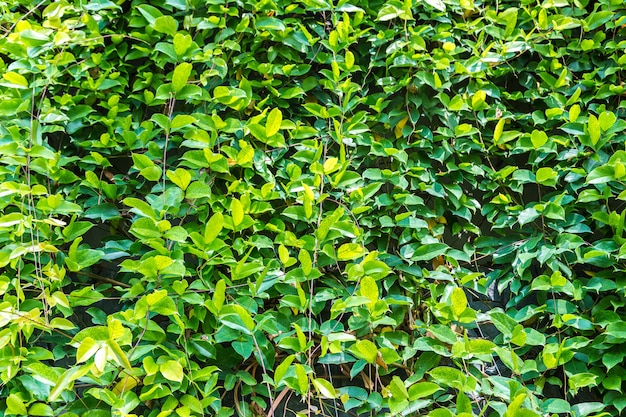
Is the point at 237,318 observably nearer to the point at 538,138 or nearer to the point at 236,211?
the point at 236,211

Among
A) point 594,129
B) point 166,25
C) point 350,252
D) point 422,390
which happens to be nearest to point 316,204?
point 350,252

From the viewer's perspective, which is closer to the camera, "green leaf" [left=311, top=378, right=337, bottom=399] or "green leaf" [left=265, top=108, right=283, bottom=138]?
"green leaf" [left=311, top=378, right=337, bottom=399]

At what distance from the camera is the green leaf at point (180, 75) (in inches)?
63.2

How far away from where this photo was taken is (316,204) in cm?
163

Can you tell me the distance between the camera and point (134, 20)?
175 cm

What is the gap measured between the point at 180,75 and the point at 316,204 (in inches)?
20.4

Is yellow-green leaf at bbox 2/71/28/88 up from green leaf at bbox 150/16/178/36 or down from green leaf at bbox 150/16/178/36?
down

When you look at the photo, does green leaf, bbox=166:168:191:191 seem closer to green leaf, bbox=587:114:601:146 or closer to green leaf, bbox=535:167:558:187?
green leaf, bbox=535:167:558:187

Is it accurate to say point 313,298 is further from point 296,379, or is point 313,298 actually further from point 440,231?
point 440,231

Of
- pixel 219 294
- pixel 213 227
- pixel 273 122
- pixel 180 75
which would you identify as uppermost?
pixel 180 75

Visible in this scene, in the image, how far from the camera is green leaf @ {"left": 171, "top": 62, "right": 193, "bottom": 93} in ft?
5.26

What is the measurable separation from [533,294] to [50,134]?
1586 millimetres

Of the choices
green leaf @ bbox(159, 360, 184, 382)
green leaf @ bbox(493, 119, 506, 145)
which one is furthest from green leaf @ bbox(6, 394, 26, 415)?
green leaf @ bbox(493, 119, 506, 145)

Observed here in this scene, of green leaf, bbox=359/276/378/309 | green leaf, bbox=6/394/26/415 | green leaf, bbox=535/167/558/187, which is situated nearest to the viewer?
green leaf, bbox=6/394/26/415
